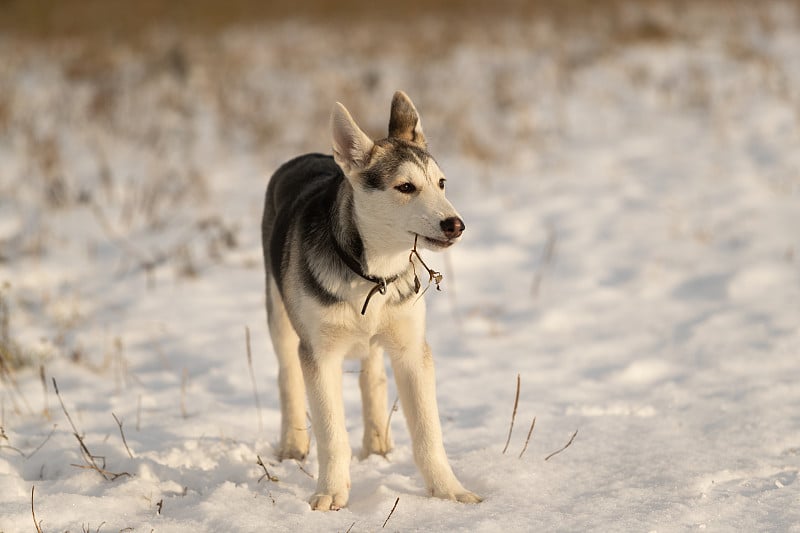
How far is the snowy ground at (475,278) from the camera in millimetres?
3719

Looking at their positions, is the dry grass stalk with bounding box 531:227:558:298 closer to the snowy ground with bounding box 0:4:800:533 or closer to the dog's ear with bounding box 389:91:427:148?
the snowy ground with bounding box 0:4:800:533

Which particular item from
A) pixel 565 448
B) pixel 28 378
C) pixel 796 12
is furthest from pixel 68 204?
pixel 796 12

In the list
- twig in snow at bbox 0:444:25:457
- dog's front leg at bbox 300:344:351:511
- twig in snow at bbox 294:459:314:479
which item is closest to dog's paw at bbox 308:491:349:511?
dog's front leg at bbox 300:344:351:511

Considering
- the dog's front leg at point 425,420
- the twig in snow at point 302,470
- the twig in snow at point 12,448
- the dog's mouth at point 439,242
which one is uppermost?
the dog's mouth at point 439,242

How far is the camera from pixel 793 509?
338 centimetres

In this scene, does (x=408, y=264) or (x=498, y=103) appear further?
(x=498, y=103)

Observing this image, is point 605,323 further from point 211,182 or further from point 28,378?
point 211,182

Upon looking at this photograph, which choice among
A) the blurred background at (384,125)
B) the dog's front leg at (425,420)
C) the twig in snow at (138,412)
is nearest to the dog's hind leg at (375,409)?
the dog's front leg at (425,420)

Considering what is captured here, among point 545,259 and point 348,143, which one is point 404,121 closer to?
point 348,143

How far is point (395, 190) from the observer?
11.4 ft

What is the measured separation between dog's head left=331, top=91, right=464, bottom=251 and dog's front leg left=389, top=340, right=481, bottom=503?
1.74 ft

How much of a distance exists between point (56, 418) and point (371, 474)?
1.93m

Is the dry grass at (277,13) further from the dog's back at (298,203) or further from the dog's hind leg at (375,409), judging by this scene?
the dog's hind leg at (375,409)

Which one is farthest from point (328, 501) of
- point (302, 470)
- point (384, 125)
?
point (384, 125)
